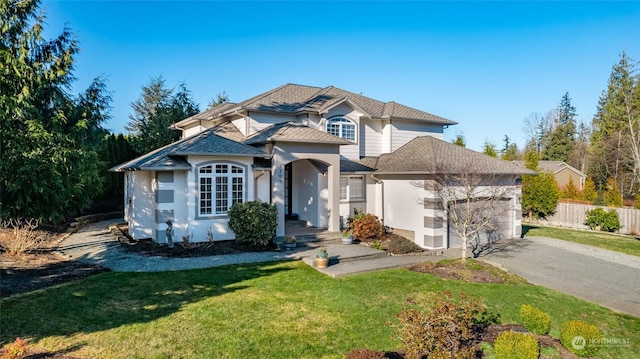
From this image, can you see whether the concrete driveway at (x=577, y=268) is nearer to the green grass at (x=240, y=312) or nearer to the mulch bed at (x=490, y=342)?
the green grass at (x=240, y=312)

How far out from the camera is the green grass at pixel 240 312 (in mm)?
6273

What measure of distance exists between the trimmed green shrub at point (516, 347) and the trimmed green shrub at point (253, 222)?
9921 mm

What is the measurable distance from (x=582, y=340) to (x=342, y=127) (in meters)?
14.4

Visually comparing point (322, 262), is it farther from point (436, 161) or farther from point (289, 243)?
point (436, 161)

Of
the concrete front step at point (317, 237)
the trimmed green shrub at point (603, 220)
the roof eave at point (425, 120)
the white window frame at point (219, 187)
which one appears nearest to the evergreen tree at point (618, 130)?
the trimmed green shrub at point (603, 220)

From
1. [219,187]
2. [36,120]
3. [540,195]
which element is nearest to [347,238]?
[219,187]

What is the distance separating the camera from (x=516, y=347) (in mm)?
5340

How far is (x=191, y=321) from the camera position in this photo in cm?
721

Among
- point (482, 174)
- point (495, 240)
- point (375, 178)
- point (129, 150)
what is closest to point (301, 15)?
point (375, 178)

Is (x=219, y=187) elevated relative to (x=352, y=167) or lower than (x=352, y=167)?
lower

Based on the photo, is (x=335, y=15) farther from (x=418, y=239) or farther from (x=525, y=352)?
(x=525, y=352)

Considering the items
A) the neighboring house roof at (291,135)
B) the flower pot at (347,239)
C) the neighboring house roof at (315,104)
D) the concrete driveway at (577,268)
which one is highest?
the neighboring house roof at (315,104)

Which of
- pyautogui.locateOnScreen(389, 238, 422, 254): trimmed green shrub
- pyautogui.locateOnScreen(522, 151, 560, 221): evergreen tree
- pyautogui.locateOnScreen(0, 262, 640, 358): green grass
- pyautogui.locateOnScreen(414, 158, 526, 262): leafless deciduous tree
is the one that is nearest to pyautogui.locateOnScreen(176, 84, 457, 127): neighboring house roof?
pyautogui.locateOnScreen(414, 158, 526, 262): leafless deciduous tree

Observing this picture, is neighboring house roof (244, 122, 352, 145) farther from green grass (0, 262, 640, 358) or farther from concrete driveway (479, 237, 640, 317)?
concrete driveway (479, 237, 640, 317)
